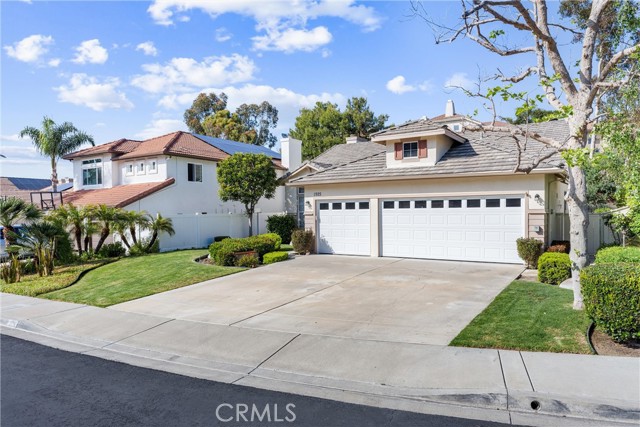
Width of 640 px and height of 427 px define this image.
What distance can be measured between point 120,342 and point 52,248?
36.0ft

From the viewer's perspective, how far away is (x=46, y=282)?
13.9m

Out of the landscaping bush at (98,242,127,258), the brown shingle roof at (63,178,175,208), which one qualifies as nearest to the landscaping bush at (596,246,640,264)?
the landscaping bush at (98,242,127,258)

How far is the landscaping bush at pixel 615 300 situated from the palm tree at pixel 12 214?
18.4 meters

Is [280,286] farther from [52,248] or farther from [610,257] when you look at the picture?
[52,248]

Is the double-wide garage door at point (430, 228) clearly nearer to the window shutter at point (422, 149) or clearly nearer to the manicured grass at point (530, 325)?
the window shutter at point (422, 149)

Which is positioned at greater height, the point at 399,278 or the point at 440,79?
the point at 440,79

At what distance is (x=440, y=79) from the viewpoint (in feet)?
32.6

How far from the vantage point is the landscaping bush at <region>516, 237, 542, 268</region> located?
13.3 metres

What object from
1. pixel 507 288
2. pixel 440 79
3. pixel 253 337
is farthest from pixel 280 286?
pixel 440 79

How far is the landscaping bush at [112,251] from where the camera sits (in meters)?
19.1

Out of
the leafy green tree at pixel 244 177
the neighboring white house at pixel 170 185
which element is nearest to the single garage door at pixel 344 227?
the leafy green tree at pixel 244 177

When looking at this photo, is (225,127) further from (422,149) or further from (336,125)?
(422,149)

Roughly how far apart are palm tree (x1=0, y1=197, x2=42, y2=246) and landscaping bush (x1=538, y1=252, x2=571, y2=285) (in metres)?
18.1

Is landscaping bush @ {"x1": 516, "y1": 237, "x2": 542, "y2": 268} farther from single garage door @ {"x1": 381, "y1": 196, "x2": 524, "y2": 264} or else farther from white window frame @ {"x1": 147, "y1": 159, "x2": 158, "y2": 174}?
white window frame @ {"x1": 147, "y1": 159, "x2": 158, "y2": 174}
